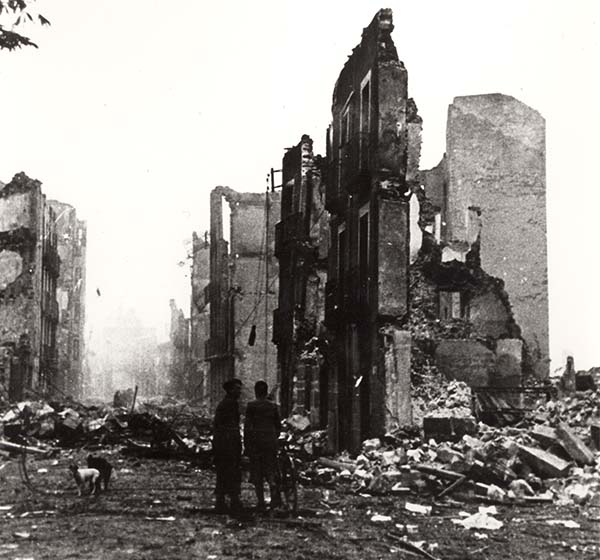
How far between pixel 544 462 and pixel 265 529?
5.65 meters

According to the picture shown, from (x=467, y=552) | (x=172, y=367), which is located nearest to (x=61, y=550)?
(x=467, y=552)

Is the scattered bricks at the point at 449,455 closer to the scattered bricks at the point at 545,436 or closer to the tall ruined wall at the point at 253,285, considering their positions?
the scattered bricks at the point at 545,436

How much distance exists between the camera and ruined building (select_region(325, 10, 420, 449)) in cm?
1775

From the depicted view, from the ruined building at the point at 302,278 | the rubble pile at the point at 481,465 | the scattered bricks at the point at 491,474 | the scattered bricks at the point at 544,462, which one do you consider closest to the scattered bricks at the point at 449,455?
the rubble pile at the point at 481,465

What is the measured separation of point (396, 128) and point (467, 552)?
11.5 metres

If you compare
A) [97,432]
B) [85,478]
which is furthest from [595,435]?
[97,432]

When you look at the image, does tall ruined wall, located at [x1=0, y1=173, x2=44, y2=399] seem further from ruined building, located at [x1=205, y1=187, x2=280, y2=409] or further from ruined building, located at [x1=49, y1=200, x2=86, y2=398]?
ruined building, located at [x1=49, y1=200, x2=86, y2=398]

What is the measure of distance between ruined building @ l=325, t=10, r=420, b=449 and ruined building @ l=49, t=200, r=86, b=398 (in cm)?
Answer: 3966

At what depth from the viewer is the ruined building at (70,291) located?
59.9m

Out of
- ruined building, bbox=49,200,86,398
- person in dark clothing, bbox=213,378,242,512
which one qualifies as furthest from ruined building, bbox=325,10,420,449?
ruined building, bbox=49,200,86,398

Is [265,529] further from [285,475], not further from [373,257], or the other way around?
[373,257]

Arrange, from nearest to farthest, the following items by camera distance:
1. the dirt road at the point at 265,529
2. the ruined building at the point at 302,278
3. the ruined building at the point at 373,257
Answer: the dirt road at the point at 265,529
the ruined building at the point at 373,257
the ruined building at the point at 302,278

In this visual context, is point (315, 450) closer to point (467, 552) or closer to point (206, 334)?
point (467, 552)

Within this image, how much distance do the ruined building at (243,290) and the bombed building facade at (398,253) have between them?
8723mm
